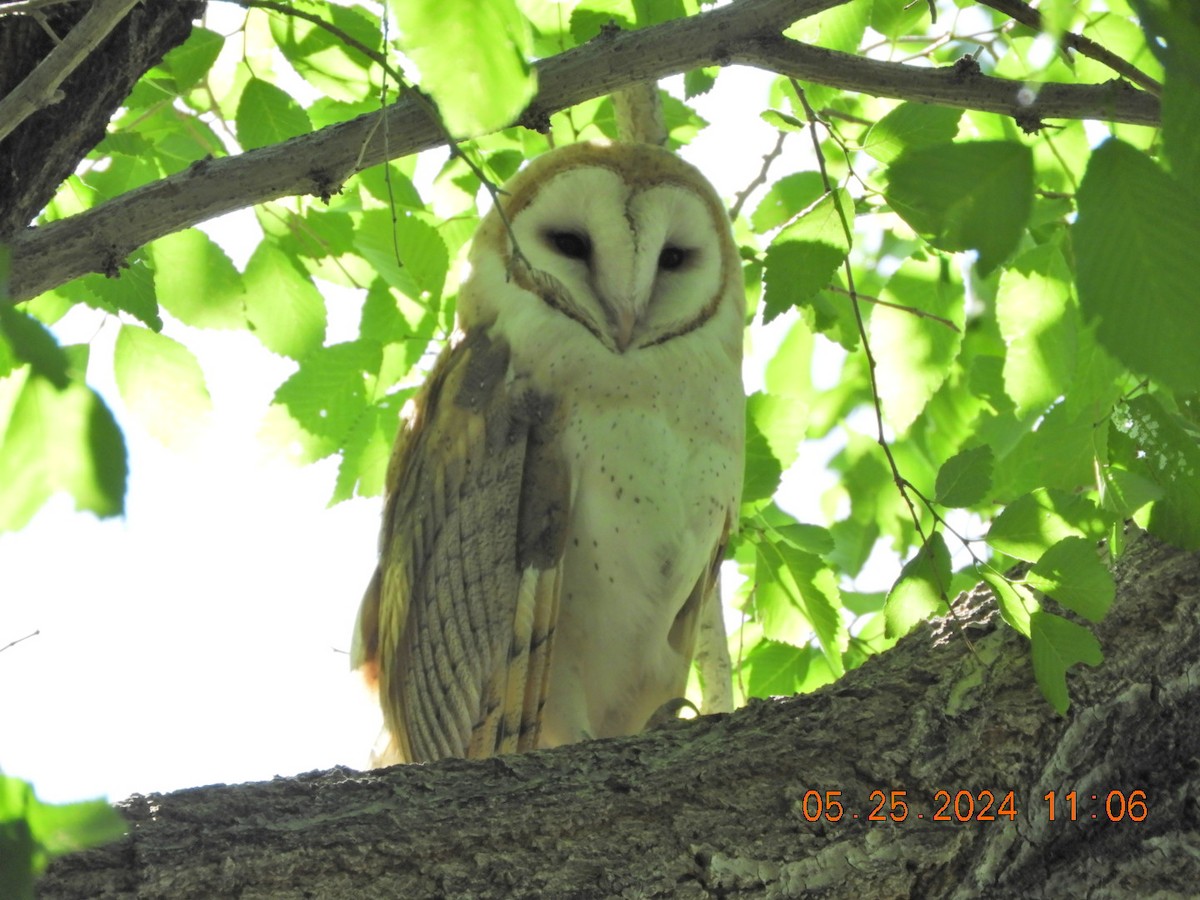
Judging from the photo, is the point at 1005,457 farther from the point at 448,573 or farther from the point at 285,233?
the point at 285,233

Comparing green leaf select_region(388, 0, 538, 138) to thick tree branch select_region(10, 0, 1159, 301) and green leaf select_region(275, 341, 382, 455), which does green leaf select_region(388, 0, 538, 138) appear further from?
green leaf select_region(275, 341, 382, 455)

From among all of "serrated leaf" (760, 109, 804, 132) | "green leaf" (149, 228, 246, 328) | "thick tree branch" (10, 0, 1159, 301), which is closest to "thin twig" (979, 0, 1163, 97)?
"thick tree branch" (10, 0, 1159, 301)

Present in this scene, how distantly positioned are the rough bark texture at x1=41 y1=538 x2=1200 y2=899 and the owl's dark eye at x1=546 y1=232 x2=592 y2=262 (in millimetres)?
1170

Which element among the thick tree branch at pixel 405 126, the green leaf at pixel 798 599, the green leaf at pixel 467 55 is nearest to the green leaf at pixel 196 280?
the thick tree branch at pixel 405 126

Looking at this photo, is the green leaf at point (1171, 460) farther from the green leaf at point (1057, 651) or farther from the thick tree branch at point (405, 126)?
the thick tree branch at point (405, 126)

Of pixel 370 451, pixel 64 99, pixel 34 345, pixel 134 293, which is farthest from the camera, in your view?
pixel 370 451

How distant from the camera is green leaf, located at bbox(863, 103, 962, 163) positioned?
1.89 m

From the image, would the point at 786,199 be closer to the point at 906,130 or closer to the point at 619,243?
the point at 619,243

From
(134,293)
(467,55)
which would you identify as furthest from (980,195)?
(134,293)

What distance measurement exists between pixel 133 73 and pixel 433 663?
1.23 m

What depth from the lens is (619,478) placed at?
243cm

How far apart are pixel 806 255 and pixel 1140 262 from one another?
4.23ft

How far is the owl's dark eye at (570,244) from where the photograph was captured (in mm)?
2615

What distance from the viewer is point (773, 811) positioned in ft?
5.28
